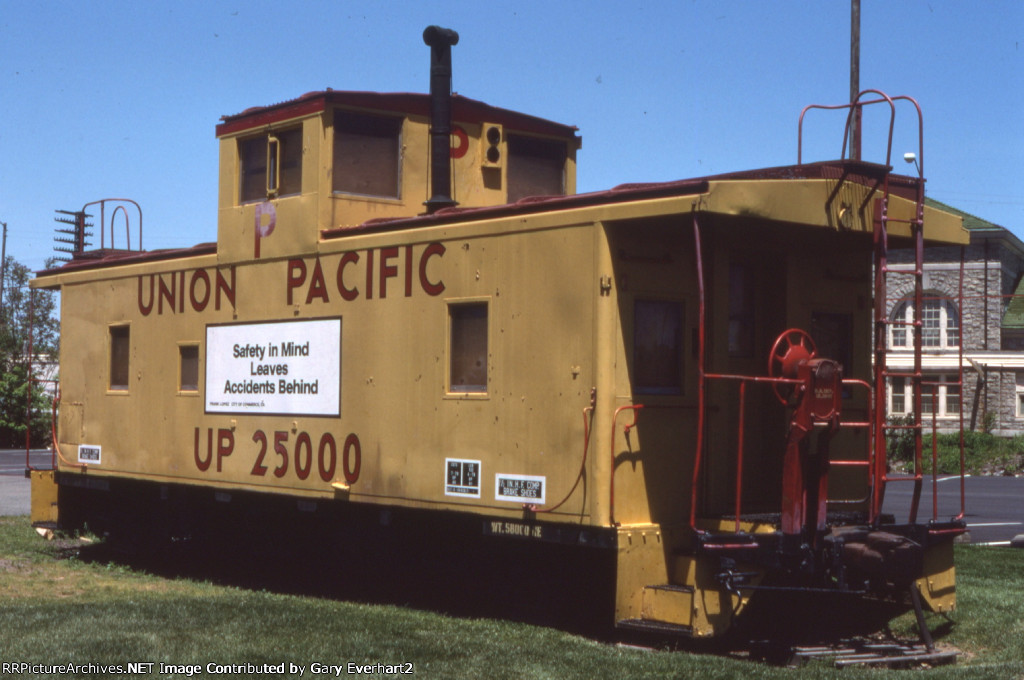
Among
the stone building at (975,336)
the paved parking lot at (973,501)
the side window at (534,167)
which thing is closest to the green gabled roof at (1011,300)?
the stone building at (975,336)

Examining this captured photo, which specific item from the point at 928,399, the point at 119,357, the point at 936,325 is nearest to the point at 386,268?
the point at 119,357

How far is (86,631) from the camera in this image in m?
8.30

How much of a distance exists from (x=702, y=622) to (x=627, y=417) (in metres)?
1.39

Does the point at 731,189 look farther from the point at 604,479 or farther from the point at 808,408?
the point at 604,479

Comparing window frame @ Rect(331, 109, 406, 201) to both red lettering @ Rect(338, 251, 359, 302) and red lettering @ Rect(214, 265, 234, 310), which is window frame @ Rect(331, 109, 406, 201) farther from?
red lettering @ Rect(214, 265, 234, 310)

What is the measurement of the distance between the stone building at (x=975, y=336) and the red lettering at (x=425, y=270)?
32330 millimetres

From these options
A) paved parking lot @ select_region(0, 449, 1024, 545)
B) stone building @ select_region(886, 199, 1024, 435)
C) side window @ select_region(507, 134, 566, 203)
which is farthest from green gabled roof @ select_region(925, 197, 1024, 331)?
side window @ select_region(507, 134, 566, 203)

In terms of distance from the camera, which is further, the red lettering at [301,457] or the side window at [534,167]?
the side window at [534,167]

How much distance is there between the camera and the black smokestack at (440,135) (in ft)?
36.4

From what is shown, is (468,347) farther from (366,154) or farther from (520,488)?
(366,154)

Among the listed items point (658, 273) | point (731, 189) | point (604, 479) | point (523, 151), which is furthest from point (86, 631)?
point (523, 151)

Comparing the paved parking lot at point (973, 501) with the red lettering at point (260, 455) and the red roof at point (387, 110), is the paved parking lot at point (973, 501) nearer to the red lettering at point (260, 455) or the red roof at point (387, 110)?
the red roof at point (387, 110)

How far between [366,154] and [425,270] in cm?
190

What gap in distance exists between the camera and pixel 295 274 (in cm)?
1085
